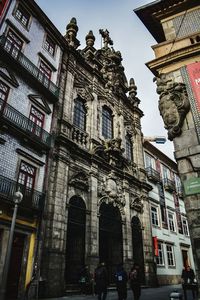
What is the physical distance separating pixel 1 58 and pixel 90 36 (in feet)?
36.8

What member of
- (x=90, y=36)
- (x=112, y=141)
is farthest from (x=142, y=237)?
(x=90, y=36)

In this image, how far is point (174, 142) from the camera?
24.8ft

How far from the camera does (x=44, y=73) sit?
14.9 meters

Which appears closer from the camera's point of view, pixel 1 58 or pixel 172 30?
pixel 172 30

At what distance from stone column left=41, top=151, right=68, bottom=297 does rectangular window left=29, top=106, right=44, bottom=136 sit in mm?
1778

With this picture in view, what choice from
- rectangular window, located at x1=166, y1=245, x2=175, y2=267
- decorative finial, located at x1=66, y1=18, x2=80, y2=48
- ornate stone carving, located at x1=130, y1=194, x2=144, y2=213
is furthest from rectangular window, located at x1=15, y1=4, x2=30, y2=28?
rectangular window, located at x1=166, y1=245, x2=175, y2=267

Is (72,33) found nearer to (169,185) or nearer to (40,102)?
(40,102)

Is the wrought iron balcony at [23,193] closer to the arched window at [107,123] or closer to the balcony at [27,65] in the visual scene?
the balcony at [27,65]

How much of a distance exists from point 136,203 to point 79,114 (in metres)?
7.88

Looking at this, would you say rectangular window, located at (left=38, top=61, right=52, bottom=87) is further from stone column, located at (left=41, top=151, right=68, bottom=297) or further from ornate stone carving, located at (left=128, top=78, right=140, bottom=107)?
ornate stone carving, located at (left=128, top=78, right=140, bottom=107)

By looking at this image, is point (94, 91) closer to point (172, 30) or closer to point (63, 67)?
point (63, 67)

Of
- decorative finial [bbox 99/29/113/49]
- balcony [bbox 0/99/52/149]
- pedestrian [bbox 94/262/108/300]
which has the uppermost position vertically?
decorative finial [bbox 99/29/113/49]

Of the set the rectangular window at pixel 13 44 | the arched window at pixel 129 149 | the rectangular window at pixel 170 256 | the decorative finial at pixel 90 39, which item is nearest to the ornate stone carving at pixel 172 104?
the rectangular window at pixel 13 44

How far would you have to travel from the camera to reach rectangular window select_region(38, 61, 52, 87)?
14.2 m
